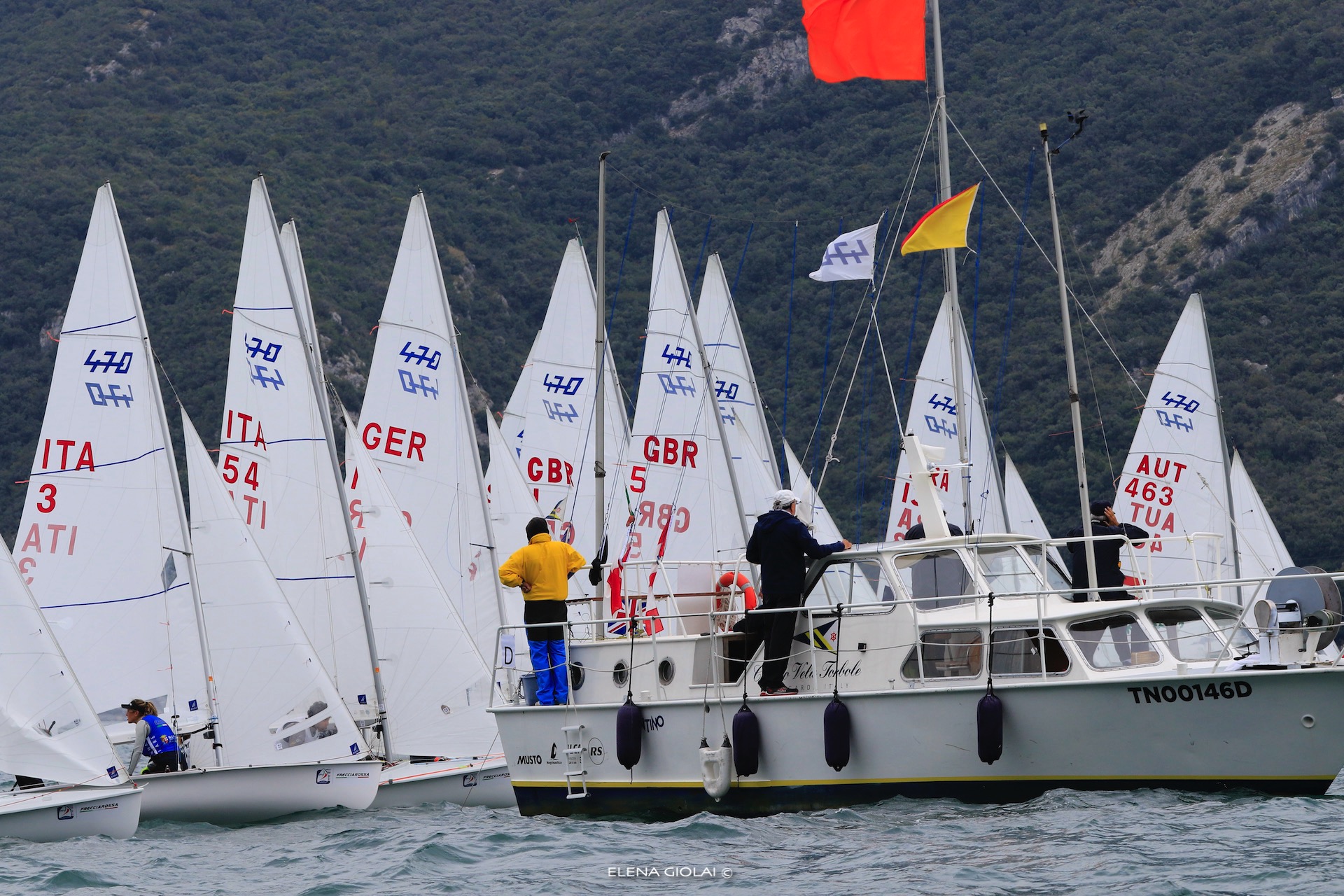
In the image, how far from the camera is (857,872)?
10875 mm

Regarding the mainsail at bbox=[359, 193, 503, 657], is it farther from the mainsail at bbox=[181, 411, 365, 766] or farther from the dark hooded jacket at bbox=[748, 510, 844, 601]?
the dark hooded jacket at bbox=[748, 510, 844, 601]

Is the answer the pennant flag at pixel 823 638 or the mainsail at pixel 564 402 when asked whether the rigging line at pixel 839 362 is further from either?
the pennant flag at pixel 823 638

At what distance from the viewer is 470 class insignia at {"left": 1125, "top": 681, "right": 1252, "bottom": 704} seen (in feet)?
40.9

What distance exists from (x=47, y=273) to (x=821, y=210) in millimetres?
27255

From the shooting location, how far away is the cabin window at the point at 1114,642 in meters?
13.2

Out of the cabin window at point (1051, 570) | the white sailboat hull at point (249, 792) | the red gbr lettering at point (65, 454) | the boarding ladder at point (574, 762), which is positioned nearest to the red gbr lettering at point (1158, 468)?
the cabin window at point (1051, 570)

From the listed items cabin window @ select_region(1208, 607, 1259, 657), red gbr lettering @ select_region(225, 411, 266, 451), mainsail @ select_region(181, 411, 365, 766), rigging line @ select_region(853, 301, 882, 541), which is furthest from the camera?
rigging line @ select_region(853, 301, 882, 541)

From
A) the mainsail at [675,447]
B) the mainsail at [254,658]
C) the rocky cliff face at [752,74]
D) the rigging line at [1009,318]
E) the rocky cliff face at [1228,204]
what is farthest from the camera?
the rocky cliff face at [752,74]

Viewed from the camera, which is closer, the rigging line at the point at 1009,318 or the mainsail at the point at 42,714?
the mainsail at the point at 42,714

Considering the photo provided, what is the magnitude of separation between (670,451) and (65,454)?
1169 cm

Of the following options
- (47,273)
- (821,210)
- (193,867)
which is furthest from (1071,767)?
(47,273)

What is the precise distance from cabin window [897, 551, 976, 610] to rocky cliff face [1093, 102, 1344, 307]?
4605cm

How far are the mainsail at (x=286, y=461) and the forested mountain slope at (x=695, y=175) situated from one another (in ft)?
79.3

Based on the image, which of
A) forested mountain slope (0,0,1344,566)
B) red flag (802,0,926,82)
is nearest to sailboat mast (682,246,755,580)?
red flag (802,0,926,82)
